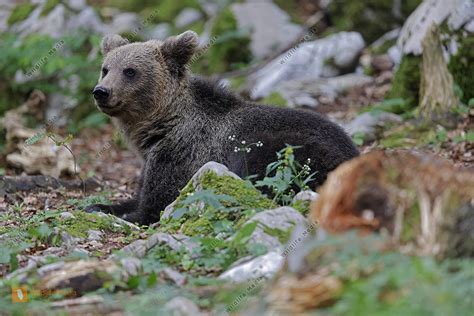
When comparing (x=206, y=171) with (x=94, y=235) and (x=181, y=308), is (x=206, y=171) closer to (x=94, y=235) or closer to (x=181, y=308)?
(x=94, y=235)

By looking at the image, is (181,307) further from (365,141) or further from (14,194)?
(365,141)

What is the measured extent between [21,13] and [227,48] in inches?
215

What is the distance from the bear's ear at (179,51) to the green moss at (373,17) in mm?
7710

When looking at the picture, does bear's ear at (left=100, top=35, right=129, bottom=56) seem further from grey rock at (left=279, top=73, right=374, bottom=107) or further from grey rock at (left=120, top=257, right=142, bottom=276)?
grey rock at (left=120, top=257, right=142, bottom=276)

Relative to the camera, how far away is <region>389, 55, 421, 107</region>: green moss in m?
12.2

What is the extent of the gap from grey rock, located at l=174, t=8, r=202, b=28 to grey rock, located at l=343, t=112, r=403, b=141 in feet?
23.7

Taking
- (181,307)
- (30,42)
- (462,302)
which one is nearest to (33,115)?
(30,42)

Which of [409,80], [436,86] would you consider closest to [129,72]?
[436,86]

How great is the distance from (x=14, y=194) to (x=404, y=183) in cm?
657

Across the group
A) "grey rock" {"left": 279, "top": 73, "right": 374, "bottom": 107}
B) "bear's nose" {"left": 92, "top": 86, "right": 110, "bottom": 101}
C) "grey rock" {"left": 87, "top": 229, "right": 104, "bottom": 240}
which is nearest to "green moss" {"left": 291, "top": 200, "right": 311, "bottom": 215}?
"grey rock" {"left": 87, "top": 229, "right": 104, "bottom": 240}

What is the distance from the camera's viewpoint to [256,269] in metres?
Result: 4.84

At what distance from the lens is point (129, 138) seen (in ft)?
30.9

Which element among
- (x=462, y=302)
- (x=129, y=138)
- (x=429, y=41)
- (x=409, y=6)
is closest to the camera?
(x=462, y=302)

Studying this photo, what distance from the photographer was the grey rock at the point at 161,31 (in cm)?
1734
